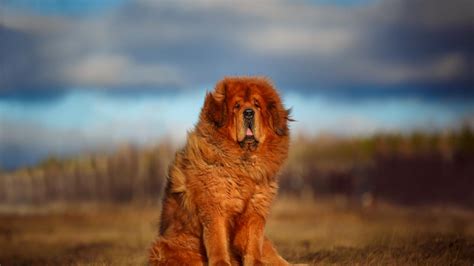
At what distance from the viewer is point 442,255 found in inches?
339

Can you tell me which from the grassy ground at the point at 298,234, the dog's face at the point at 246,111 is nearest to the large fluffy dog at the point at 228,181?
→ the dog's face at the point at 246,111

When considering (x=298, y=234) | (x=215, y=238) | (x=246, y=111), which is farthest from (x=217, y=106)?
(x=298, y=234)

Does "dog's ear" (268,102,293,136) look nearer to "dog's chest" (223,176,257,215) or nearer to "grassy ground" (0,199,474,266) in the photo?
"dog's chest" (223,176,257,215)

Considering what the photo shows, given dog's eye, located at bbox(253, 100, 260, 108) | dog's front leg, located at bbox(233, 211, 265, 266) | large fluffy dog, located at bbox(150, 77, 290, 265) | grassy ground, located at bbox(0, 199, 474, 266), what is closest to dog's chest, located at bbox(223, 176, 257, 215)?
large fluffy dog, located at bbox(150, 77, 290, 265)

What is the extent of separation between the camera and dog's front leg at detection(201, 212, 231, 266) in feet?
21.4

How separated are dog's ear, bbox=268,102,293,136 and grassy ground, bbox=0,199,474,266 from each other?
2140 mm

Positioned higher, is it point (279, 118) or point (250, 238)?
point (279, 118)

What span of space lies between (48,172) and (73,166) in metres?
1.26

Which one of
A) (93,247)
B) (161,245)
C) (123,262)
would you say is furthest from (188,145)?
(93,247)

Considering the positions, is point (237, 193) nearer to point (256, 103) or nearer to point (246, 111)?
point (246, 111)

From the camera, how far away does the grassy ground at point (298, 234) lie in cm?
895

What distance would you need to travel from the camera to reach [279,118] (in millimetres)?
7098

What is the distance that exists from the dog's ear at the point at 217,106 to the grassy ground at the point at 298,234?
1.92 metres

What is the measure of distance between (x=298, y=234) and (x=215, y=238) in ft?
27.0
